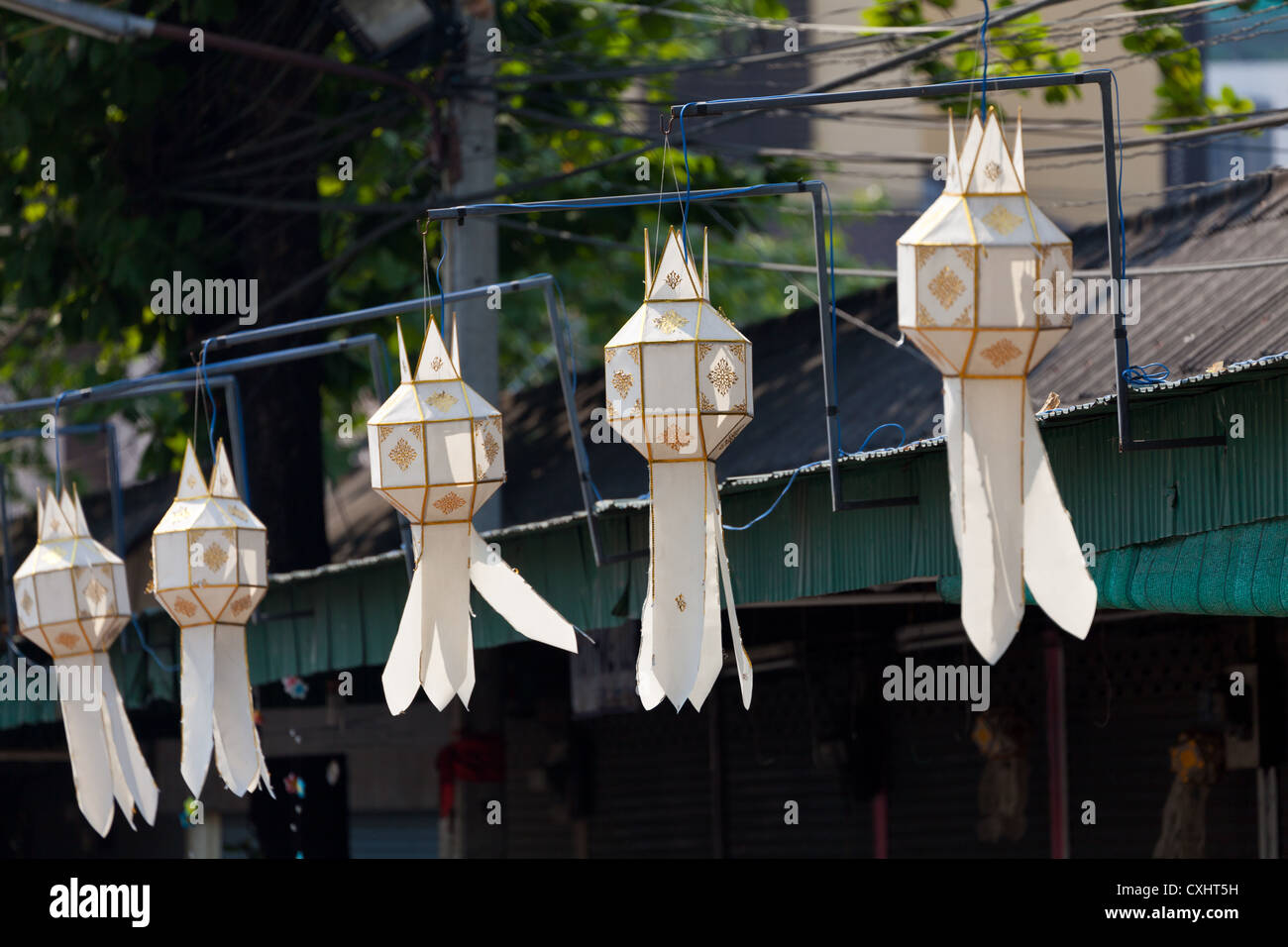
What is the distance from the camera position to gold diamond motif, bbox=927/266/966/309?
17.9 feet

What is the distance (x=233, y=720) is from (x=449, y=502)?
6.38ft

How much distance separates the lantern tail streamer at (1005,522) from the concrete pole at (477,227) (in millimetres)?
6652

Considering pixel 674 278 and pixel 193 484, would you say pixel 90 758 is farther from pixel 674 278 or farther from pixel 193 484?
pixel 674 278

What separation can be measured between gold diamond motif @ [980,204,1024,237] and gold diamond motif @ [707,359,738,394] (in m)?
1.21

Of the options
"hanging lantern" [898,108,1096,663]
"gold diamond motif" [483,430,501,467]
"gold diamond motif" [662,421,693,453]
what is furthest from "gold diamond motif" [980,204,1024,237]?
"gold diamond motif" [483,430,501,467]

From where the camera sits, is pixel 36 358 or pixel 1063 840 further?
pixel 36 358

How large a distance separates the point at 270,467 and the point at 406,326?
3.93 meters

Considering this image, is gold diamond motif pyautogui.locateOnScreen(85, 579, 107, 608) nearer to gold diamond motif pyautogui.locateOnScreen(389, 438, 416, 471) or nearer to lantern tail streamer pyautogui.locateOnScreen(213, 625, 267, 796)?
lantern tail streamer pyautogui.locateOnScreen(213, 625, 267, 796)

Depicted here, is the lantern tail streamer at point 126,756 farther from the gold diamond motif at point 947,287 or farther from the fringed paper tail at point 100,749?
the gold diamond motif at point 947,287

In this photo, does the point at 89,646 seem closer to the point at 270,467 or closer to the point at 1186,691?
the point at 270,467

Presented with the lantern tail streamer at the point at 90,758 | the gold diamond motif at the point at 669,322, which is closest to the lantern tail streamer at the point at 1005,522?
the gold diamond motif at the point at 669,322

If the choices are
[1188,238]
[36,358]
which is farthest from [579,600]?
[36,358]

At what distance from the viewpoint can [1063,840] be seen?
10.5 m
